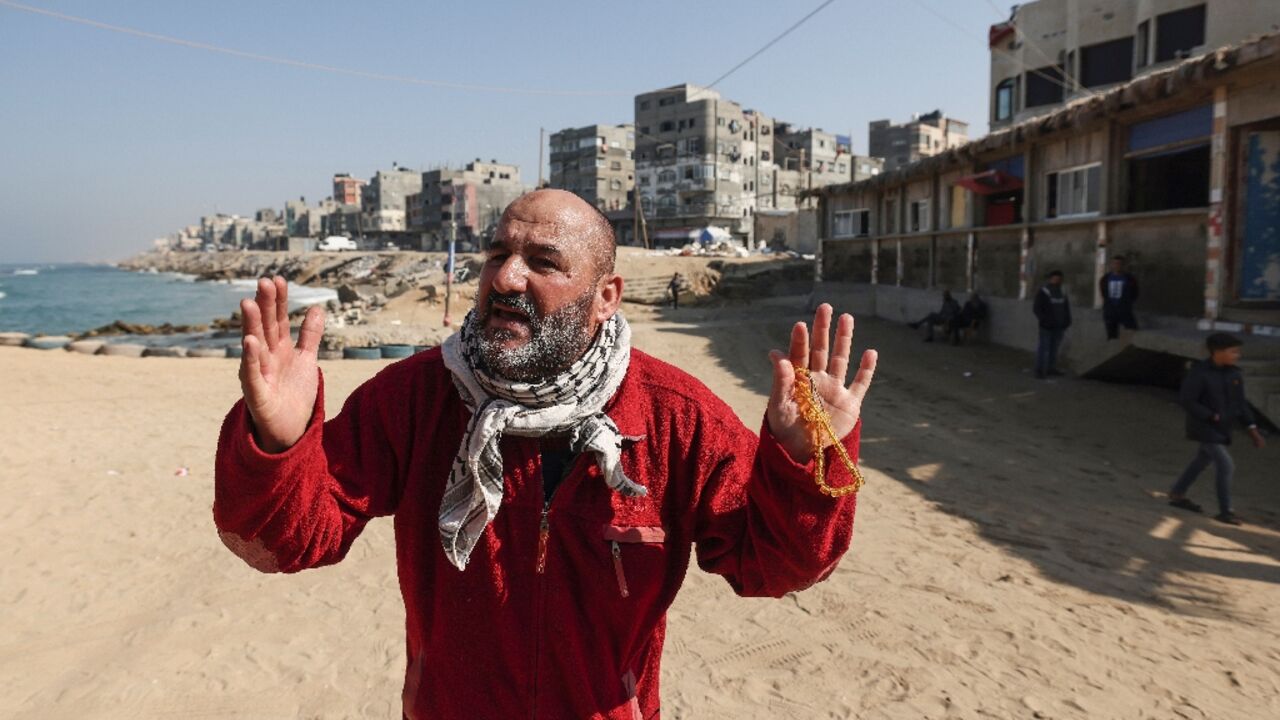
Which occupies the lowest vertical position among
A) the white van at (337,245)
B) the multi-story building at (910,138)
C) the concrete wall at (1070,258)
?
the concrete wall at (1070,258)

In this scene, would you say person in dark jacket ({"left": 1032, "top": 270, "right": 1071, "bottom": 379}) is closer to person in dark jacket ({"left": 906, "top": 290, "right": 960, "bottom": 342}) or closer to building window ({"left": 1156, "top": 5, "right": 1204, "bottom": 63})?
person in dark jacket ({"left": 906, "top": 290, "right": 960, "bottom": 342})

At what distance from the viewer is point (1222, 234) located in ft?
37.7

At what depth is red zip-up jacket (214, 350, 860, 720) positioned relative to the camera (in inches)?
77.0

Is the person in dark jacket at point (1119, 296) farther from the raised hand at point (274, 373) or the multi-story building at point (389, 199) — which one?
the multi-story building at point (389, 199)

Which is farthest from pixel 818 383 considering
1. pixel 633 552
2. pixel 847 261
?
pixel 847 261

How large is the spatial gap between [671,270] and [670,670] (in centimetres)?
3329

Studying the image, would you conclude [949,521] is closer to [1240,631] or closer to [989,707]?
[1240,631]

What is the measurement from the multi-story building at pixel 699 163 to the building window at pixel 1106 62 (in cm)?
4246

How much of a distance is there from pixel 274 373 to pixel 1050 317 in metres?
14.0

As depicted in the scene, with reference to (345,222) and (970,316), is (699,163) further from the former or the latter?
(345,222)

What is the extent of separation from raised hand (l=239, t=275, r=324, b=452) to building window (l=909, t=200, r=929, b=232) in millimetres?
21565

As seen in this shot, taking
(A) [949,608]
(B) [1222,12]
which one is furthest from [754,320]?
(A) [949,608]

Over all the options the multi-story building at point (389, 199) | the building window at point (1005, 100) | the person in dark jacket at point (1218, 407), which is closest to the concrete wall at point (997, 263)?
the person in dark jacket at point (1218, 407)

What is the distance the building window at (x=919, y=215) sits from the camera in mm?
21938
